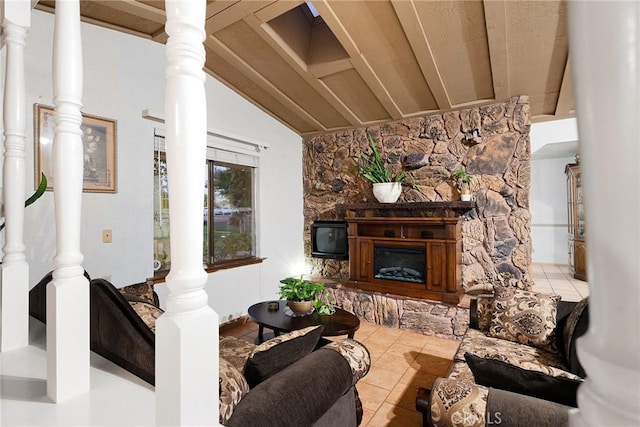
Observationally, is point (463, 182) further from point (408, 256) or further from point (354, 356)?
point (354, 356)

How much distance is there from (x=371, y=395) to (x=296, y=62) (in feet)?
9.82

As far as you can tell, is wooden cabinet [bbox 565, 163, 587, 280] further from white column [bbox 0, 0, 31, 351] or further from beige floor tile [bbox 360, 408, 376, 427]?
white column [bbox 0, 0, 31, 351]

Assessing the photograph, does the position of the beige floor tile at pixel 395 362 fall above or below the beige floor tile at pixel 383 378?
above

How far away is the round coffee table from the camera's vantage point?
228cm

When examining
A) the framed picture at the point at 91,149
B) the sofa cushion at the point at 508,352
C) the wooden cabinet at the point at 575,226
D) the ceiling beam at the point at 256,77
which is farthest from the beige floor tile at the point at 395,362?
A: the wooden cabinet at the point at 575,226

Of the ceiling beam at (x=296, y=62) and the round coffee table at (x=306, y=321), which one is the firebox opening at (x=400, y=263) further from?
the ceiling beam at (x=296, y=62)

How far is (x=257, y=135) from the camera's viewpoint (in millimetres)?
4047

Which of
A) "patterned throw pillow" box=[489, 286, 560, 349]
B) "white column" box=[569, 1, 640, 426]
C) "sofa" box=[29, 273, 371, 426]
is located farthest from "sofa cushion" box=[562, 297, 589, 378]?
"white column" box=[569, 1, 640, 426]

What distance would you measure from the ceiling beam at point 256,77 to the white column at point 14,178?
187cm

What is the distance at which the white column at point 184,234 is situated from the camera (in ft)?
1.82

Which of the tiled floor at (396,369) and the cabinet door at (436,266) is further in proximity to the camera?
the cabinet door at (436,266)

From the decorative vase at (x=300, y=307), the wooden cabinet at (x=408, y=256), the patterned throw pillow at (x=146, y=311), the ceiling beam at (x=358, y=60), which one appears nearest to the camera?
the patterned throw pillow at (x=146, y=311)

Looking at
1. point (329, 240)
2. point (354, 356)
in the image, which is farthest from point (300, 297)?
point (329, 240)

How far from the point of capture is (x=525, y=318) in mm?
1977
